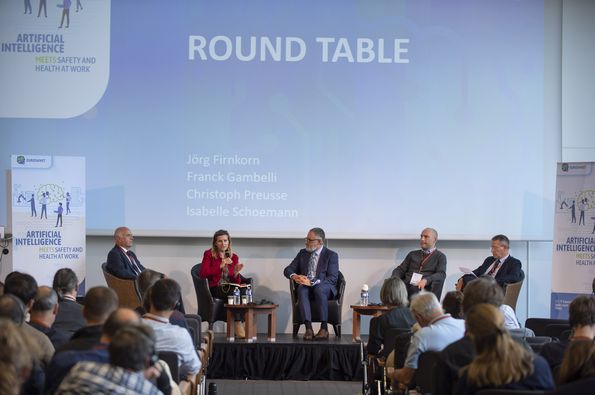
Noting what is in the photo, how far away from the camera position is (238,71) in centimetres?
959

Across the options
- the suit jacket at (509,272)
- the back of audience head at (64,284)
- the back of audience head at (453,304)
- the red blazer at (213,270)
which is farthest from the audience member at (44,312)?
the suit jacket at (509,272)

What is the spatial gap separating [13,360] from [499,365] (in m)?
1.81

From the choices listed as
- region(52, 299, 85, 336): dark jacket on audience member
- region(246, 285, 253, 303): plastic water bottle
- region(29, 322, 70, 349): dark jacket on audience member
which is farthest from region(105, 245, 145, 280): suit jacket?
region(29, 322, 70, 349): dark jacket on audience member

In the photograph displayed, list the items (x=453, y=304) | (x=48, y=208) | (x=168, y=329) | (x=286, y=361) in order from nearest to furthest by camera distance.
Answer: (x=168, y=329) < (x=453, y=304) < (x=48, y=208) < (x=286, y=361)

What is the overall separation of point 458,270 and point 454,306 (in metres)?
4.89

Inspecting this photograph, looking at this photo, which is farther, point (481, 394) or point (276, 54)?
point (276, 54)

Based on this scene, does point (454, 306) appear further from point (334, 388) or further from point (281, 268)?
point (281, 268)

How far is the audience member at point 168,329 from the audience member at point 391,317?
1841 millimetres

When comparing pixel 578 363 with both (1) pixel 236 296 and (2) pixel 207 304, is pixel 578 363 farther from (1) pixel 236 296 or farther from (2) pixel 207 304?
(2) pixel 207 304

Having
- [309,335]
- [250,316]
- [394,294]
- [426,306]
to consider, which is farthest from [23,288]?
[309,335]

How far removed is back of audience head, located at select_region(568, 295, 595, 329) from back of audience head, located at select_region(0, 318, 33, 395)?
2523 mm

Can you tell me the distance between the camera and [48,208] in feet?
27.5

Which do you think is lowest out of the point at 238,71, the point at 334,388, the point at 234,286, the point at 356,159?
the point at 334,388

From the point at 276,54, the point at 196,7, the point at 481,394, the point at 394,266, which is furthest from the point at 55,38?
the point at 481,394
